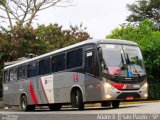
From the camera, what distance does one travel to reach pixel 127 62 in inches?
A: 731

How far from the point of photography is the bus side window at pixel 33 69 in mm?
24781

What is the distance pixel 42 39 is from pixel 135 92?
84.3 feet

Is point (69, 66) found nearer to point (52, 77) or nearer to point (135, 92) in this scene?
point (52, 77)

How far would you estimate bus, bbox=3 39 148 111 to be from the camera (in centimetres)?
1809

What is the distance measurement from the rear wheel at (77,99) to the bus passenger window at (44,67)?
3.22 metres

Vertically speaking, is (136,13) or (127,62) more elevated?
(136,13)

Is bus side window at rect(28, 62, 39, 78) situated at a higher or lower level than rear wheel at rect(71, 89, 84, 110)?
higher

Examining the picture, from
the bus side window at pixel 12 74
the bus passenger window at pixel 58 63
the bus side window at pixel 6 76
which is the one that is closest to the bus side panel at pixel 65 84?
the bus passenger window at pixel 58 63

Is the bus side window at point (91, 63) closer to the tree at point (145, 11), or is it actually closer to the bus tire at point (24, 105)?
the bus tire at point (24, 105)

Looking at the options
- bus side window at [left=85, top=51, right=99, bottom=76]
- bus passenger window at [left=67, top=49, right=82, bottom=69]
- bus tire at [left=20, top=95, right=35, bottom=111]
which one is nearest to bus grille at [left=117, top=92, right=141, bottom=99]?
bus side window at [left=85, top=51, right=99, bottom=76]

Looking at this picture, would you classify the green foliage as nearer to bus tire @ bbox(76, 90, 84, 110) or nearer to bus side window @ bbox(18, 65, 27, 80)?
bus side window @ bbox(18, 65, 27, 80)

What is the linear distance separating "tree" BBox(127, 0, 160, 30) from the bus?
34236mm

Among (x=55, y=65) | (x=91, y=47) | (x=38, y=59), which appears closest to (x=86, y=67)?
(x=91, y=47)

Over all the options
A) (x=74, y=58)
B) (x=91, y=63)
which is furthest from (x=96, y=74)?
(x=74, y=58)
